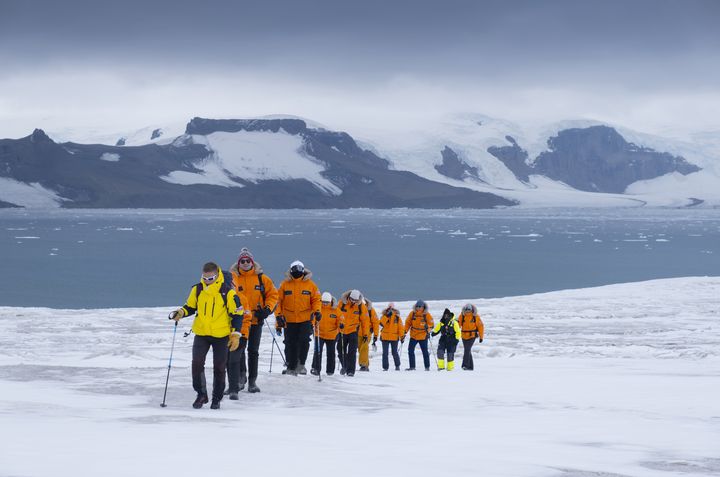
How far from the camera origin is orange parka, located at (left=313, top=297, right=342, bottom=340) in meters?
15.2

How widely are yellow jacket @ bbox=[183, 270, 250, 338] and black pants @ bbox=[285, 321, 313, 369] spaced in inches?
114

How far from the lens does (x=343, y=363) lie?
15773 millimetres

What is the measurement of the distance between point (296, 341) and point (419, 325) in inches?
192

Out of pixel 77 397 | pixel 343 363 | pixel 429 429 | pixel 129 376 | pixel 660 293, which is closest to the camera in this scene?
pixel 429 429

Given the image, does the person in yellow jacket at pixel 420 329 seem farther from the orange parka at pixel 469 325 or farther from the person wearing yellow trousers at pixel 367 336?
the person wearing yellow trousers at pixel 367 336

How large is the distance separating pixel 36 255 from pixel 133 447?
6402 centimetres

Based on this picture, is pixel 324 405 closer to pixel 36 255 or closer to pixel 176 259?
pixel 176 259

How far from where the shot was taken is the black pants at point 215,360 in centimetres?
1062

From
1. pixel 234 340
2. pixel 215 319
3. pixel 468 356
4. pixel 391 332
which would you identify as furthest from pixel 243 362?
pixel 468 356

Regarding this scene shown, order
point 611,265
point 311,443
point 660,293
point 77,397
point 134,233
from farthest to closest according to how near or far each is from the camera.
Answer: point 134,233, point 611,265, point 660,293, point 77,397, point 311,443

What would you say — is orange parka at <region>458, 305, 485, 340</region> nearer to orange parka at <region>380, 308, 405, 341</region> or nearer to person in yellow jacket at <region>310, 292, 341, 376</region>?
orange parka at <region>380, 308, 405, 341</region>

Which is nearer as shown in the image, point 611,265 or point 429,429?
point 429,429

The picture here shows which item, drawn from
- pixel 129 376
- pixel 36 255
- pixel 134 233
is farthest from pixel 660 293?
pixel 134 233

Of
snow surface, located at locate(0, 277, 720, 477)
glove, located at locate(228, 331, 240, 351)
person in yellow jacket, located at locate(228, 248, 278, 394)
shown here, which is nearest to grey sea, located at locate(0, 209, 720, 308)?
snow surface, located at locate(0, 277, 720, 477)
